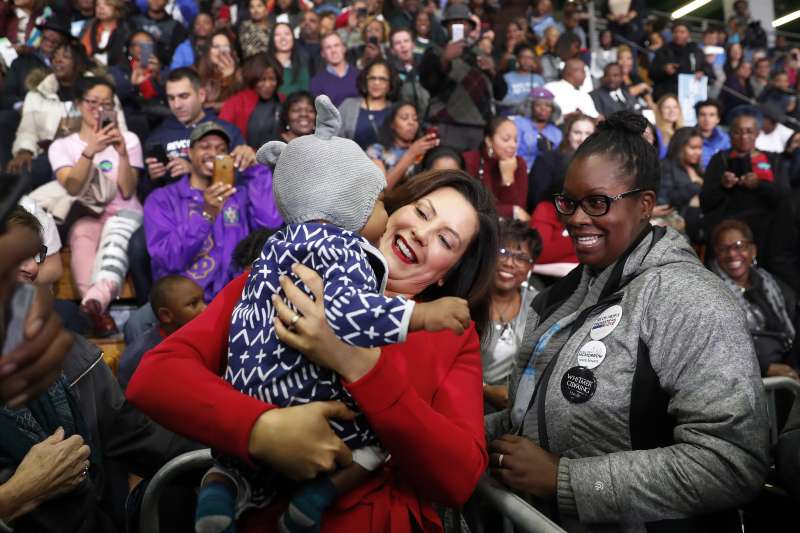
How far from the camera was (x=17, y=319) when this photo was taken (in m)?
0.83

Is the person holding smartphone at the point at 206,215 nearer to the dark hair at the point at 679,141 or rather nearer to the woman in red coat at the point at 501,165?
the woman in red coat at the point at 501,165

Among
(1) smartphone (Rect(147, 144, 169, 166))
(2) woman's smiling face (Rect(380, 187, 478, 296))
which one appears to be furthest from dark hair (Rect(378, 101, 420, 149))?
(2) woman's smiling face (Rect(380, 187, 478, 296))

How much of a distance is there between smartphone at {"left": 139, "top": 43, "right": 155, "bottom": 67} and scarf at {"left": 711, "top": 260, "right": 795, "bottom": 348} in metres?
5.22

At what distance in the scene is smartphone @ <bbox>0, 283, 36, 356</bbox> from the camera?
2.70 feet

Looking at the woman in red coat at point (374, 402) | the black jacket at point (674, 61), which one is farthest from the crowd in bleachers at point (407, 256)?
the black jacket at point (674, 61)

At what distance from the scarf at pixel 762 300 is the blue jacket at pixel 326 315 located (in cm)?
415

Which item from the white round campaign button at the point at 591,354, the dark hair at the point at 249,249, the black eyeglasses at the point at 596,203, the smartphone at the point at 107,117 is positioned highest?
the smartphone at the point at 107,117

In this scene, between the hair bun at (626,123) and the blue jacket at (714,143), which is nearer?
the hair bun at (626,123)

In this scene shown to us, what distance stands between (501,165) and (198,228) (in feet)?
8.20

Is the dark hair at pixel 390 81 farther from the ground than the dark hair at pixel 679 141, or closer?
farther from the ground

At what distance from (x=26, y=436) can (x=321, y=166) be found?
117 centimetres

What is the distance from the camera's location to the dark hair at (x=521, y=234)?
4.46m

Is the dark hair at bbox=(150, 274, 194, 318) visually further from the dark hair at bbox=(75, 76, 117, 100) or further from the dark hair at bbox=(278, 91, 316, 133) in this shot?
the dark hair at bbox=(75, 76, 117, 100)

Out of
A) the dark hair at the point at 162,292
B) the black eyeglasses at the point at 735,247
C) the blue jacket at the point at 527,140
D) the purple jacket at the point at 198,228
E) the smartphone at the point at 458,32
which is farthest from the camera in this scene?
the smartphone at the point at 458,32
